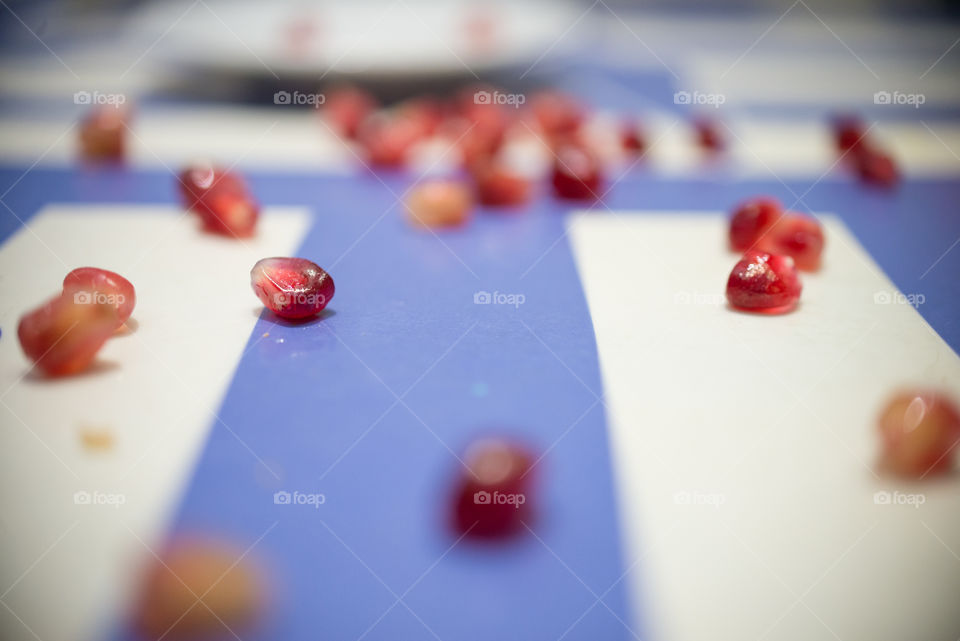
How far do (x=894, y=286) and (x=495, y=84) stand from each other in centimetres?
157

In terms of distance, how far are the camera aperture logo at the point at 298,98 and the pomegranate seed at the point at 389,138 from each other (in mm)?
389

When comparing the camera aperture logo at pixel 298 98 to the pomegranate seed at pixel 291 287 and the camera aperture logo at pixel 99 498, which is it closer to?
the pomegranate seed at pixel 291 287

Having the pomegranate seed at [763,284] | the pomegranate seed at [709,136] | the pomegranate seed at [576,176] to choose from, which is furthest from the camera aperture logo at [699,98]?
the pomegranate seed at [763,284]

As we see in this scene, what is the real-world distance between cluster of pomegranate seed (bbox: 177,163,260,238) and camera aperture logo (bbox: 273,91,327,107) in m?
0.87

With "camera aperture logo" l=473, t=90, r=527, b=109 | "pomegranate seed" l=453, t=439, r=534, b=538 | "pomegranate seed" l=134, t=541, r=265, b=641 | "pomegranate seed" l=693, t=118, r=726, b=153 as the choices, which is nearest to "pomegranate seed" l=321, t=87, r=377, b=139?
"camera aperture logo" l=473, t=90, r=527, b=109

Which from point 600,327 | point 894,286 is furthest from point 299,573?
point 894,286

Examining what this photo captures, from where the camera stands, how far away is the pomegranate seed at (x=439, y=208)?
67.5 inches

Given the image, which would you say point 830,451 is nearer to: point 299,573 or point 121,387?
point 299,573

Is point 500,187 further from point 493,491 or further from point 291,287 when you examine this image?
point 493,491

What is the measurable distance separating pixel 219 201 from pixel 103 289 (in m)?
0.42

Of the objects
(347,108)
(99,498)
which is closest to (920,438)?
(99,498)

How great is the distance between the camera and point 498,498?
960 mm

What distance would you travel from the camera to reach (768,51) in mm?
3760

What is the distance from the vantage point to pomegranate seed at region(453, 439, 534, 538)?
0.93 m
